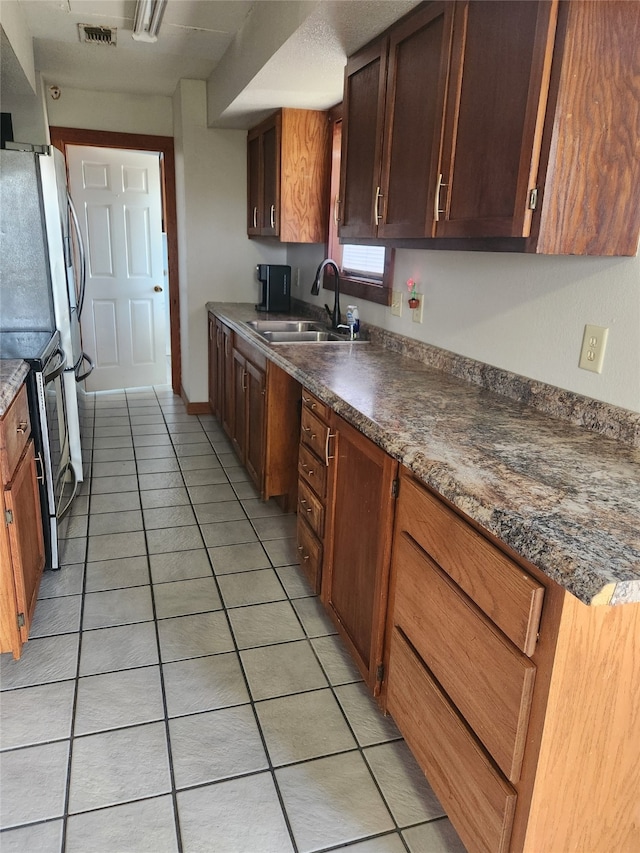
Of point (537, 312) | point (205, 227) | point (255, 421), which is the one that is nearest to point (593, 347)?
point (537, 312)

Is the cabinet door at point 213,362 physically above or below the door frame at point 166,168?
below

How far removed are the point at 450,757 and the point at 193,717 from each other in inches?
32.2

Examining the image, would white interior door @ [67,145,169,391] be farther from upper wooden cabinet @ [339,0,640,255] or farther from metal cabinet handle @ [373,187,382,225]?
upper wooden cabinet @ [339,0,640,255]

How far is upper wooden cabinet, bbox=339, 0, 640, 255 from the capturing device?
1.32 metres

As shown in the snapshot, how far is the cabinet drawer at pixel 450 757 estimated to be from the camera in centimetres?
116

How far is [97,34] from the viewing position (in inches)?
132

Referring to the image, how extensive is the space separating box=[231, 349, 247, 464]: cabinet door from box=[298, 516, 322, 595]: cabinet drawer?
110 centimetres

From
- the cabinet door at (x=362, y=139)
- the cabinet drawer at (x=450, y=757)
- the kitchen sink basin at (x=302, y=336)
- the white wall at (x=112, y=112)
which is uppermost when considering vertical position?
the white wall at (x=112, y=112)

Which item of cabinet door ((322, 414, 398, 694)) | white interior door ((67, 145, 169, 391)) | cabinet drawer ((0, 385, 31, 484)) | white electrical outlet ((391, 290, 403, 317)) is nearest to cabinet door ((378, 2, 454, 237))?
white electrical outlet ((391, 290, 403, 317))

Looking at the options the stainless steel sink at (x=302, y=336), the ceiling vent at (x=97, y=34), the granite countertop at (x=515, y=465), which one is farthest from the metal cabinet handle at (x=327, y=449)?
the ceiling vent at (x=97, y=34)

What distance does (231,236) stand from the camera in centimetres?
458

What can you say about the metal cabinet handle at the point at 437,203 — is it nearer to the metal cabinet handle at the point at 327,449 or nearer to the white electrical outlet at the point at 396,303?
the metal cabinet handle at the point at 327,449

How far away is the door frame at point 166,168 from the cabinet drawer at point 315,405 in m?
3.10

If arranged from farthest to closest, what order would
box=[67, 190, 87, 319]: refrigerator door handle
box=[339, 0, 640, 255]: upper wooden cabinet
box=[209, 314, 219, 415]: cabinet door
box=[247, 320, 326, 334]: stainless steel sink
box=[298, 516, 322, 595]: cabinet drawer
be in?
box=[209, 314, 219, 415]: cabinet door
box=[247, 320, 326, 334]: stainless steel sink
box=[67, 190, 87, 319]: refrigerator door handle
box=[298, 516, 322, 595]: cabinet drawer
box=[339, 0, 640, 255]: upper wooden cabinet
